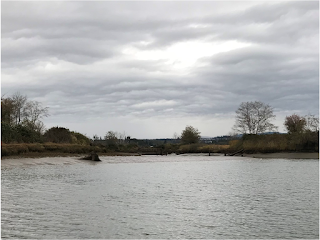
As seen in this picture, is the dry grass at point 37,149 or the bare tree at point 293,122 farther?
the bare tree at point 293,122

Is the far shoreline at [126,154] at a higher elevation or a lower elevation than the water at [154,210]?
higher

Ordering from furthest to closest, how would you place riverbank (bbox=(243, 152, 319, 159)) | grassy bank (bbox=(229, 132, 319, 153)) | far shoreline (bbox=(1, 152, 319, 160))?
grassy bank (bbox=(229, 132, 319, 153))
riverbank (bbox=(243, 152, 319, 159))
far shoreline (bbox=(1, 152, 319, 160))

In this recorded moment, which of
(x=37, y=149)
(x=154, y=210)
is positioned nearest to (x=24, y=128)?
(x=37, y=149)

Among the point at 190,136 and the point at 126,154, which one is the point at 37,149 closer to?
the point at 126,154

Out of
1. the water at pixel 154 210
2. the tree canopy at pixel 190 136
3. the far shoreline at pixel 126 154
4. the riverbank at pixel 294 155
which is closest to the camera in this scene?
the water at pixel 154 210

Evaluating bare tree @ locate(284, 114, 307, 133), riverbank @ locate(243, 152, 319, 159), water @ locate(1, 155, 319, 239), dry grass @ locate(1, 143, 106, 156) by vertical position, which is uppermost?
bare tree @ locate(284, 114, 307, 133)

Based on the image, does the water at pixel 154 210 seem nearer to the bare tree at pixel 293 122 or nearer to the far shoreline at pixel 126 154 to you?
the far shoreline at pixel 126 154

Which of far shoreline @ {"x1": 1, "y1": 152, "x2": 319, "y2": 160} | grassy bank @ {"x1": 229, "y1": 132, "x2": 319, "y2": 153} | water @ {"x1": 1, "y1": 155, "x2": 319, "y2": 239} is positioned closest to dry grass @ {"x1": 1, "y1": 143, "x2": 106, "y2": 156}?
far shoreline @ {"x1": 1, "y1": 152, "x2": 319, "y2": 160}

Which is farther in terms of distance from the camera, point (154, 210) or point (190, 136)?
point (190, 136)

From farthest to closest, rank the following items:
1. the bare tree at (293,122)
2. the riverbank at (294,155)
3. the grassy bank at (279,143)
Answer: the bare tree at (293,122) < the grassy bank at (279,143) < the riverbank at (294,155)

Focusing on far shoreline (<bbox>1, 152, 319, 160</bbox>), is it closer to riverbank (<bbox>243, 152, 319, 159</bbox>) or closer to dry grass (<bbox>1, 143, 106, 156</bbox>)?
riverbank (<bbox>243, 152, 319, 159</bbox>)

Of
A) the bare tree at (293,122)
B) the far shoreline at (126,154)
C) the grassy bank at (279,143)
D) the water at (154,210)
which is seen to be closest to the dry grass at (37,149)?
the far shoreline at (126,154)

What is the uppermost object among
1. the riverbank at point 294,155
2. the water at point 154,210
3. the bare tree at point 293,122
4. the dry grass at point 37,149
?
the bare tree at point 293,122

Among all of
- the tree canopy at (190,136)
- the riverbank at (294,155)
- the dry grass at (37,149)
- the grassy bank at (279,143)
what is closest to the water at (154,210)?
the dry grass at (37,149)
